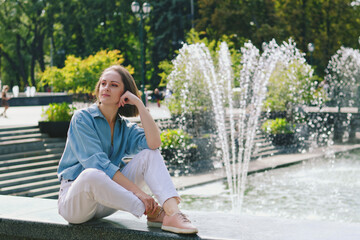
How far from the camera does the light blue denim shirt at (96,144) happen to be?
3.36m

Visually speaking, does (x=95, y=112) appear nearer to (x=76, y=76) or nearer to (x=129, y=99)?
(x=129, y=99)

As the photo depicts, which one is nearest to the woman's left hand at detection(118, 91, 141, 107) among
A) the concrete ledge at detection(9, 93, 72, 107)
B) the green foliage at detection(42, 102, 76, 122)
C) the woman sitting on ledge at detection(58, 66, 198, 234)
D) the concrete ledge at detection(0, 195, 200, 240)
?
the woman sitting on ledge at detection(58, 66, 198, 234)

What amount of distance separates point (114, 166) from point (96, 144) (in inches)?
7.6

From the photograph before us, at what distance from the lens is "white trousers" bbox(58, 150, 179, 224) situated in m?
3.14

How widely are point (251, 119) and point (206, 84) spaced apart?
3.16m

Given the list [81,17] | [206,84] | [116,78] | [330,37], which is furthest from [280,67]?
[81,17]

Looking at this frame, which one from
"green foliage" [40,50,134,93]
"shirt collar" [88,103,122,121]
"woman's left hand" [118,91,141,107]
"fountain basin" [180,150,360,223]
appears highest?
"green foliage" [40,50,134,93]

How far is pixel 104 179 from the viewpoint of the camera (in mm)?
3143

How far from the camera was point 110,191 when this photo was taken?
3160 mm

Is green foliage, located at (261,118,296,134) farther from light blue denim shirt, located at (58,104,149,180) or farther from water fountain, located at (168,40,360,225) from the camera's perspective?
light blue denim shirt, located at (58,104,149,180)

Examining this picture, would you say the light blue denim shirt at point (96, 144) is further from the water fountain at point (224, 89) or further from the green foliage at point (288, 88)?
the green foliage at point (288, 88)

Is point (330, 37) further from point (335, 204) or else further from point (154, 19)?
point (335, 204)

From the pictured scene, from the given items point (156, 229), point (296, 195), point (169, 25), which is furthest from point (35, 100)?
point (156, 229)

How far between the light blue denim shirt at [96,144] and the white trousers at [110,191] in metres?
0.13
